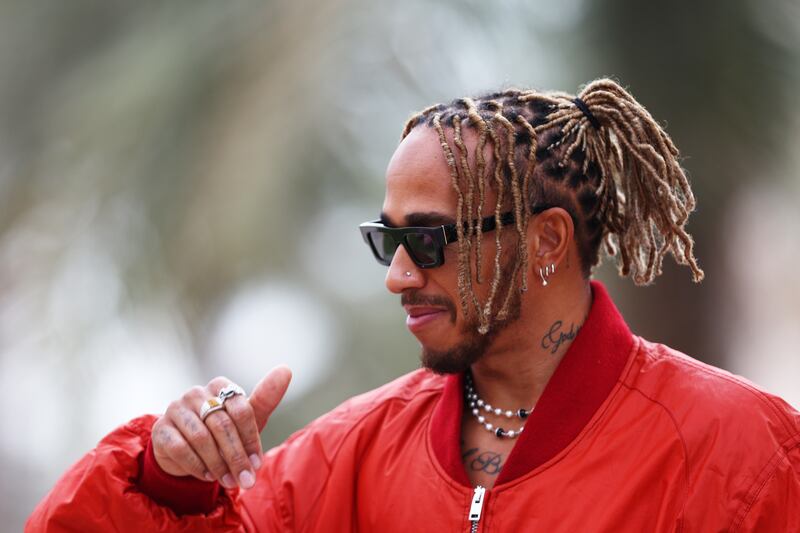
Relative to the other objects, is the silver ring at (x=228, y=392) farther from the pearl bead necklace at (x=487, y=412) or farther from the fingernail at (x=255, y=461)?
the pearl bead necklace at (x=487, y=412)

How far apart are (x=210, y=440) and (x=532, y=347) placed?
2.76 feet

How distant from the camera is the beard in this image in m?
2.52

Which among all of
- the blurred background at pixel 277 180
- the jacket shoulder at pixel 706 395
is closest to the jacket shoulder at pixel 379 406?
the jacket shoulder at pixel 706 395

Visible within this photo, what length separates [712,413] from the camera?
7.29ft

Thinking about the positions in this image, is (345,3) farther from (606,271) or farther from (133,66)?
(606,271)

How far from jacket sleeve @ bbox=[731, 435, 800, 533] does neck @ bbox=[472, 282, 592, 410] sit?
63 centimetres

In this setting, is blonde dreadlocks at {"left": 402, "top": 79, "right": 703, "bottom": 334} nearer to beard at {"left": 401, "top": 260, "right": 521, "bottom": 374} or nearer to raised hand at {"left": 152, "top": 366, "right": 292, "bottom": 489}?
beard at {"left": 401, "top": 260, "right": 521, "bottom": 374}

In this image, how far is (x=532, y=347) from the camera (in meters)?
2.57

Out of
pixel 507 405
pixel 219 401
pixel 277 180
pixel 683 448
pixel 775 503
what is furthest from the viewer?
pixel 277 180

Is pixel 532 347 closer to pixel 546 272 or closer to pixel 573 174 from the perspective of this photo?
pixel 546 272

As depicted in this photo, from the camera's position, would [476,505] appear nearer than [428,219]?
Yes

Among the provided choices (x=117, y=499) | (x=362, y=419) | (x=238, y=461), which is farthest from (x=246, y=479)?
(x=362, y=419)

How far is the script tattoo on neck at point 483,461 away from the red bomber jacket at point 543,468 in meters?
0.07

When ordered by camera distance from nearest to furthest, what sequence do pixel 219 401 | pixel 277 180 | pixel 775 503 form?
pixel 775 503
pixel 219 401
pixel 277 180
